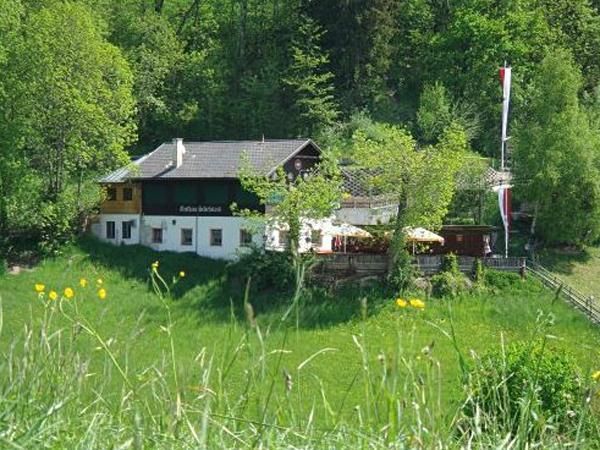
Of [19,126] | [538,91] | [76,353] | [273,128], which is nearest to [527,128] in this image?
[538,91]

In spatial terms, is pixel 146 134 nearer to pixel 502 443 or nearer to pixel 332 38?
pixel 332 38

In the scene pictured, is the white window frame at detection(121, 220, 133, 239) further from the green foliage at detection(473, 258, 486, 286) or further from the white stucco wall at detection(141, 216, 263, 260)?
the green foliage at detection(473, 258, 486, 286)

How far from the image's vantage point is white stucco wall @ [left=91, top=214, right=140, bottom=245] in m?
38.2

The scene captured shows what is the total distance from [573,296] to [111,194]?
17.7 m

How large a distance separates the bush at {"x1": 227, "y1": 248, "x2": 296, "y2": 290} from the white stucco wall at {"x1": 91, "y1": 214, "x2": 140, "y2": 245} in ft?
22.4

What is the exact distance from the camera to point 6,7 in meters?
37.0

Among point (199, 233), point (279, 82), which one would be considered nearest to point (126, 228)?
point (199, 233)

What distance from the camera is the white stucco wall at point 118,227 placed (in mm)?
38188

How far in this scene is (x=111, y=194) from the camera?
39.8 metres

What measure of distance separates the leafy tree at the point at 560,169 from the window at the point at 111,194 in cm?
1541

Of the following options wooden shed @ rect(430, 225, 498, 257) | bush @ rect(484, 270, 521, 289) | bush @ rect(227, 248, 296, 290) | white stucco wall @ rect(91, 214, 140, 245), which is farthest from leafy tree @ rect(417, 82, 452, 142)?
bush @ rect(227, 248, 296, 290)

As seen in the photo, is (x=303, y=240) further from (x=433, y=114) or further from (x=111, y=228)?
(x=433, y=114)

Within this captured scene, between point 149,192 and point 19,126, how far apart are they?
216 inches

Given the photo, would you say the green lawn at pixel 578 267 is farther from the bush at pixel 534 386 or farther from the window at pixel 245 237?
the bush at pixel 534 386
